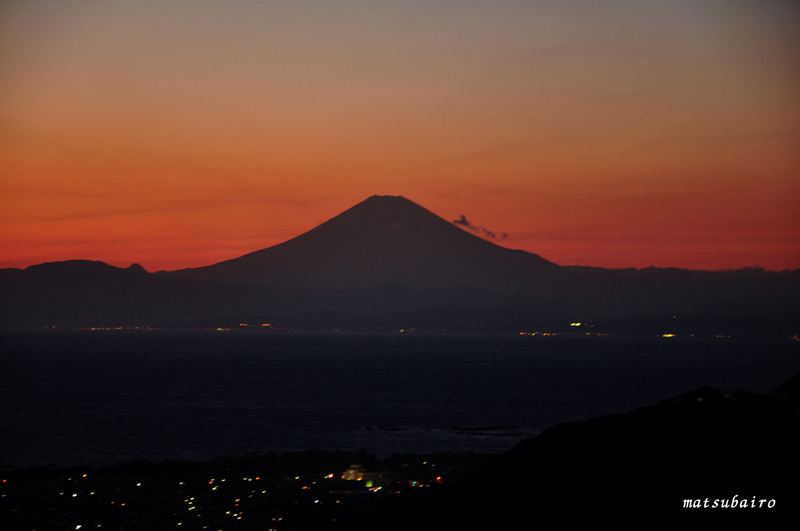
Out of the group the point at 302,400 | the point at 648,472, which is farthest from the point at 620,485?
the point at 302,400

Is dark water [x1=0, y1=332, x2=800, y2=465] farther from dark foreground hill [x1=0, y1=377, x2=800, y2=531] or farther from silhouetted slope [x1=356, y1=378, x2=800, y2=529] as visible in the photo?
silhouetted slope [x1=356, y1=378, x2=800, y2=529]

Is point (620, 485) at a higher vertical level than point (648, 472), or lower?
lower

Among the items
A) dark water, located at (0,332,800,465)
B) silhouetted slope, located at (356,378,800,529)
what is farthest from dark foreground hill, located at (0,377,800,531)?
dark water, located at (0,332,800,465)

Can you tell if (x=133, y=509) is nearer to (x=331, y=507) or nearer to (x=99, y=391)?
(x=331, y=507)

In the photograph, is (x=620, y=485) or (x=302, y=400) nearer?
(x=620, y=485)

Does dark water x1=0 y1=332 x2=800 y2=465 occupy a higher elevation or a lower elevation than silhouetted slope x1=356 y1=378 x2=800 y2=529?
lower

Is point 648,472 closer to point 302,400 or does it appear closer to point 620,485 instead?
point 620,485

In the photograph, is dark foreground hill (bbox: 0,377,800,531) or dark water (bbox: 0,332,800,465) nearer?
dark foreground hill (bbox: 0,377,800,531)

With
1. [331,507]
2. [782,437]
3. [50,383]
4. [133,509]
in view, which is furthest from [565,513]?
[50,383]
